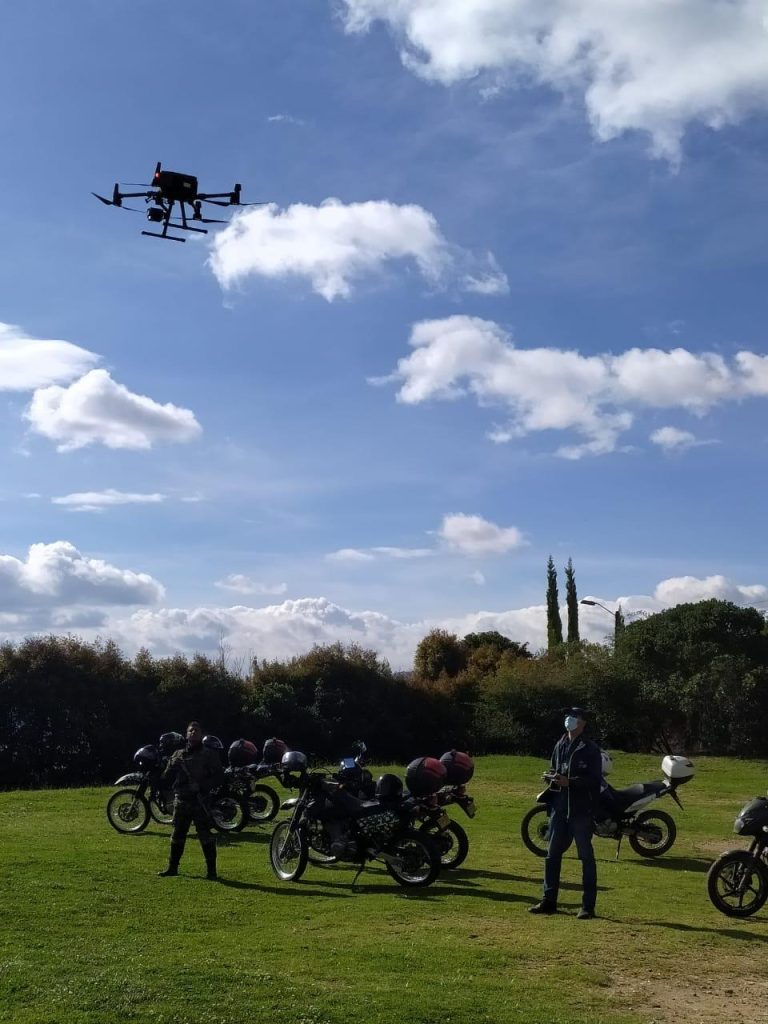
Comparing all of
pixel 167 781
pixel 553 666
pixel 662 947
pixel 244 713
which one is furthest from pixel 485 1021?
pixel 553 666

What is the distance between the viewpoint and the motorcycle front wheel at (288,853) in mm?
11867

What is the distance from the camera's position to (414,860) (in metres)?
11.6

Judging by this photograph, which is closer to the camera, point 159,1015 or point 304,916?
point 159,1015

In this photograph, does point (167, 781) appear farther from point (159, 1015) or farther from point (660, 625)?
point (660, 625)

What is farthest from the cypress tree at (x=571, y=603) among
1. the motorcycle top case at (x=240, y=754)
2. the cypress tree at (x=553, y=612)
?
the motorcycle top case at (x=240, y=754)

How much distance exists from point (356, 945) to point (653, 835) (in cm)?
696

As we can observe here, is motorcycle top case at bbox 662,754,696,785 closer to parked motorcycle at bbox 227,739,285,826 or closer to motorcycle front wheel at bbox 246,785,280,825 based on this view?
parked motorcycle at bbox 227,739,285,826

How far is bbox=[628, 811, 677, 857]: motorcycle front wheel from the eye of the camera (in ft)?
46.8

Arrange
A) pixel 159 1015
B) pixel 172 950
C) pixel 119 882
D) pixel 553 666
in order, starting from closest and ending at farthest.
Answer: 1. pixel 159 1015
2. pixel 172 950
3. pixel 119 882
4. pixel 553 666

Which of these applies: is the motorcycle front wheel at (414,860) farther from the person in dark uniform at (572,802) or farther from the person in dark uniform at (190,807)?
the person in dark uniform at (190,807)

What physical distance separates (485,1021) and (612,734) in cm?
3630

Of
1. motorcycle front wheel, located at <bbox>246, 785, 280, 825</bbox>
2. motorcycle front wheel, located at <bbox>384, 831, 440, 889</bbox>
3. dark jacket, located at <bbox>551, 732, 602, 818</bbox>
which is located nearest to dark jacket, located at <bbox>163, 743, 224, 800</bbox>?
motorcycle front wheel, located at <bbox>384, 831, 440, 889</bbox>

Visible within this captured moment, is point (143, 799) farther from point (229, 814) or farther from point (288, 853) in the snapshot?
point (288, 853)

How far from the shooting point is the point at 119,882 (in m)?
11.5
